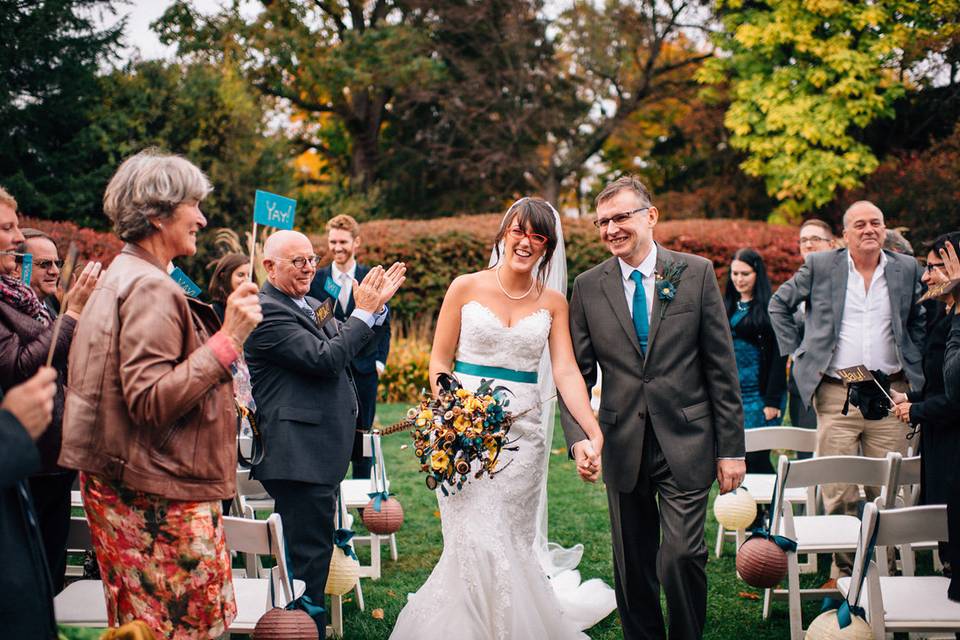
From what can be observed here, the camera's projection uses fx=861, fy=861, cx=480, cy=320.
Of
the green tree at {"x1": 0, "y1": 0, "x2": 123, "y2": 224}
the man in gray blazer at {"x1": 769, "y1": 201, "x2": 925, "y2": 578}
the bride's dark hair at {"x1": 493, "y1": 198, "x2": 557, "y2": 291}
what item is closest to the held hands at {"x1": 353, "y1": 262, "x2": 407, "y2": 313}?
the bride's dark hair at {"x1": 493, "y1": 198, "x2": 557, "y2": 291}

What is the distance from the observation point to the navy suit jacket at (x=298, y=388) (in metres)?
4.36

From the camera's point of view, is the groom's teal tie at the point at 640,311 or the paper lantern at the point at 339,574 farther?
the paper lantern at the point at 339,574

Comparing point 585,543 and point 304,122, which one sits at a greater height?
point 304,122

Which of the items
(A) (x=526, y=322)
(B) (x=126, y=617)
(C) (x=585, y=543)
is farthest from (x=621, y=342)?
(C) (x=585, y=543)

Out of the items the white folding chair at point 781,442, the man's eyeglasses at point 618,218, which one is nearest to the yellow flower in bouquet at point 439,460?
the man's eyeglasses at point 618,218

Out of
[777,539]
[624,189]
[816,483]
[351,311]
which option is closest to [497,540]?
[777,539]

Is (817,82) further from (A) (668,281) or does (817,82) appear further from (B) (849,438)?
(A) (668,281)

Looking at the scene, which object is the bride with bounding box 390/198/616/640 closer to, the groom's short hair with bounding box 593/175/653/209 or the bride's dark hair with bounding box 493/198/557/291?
the bride's dark hair with bounding box 493/198/557/291

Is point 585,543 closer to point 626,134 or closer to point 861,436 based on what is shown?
point 861,436

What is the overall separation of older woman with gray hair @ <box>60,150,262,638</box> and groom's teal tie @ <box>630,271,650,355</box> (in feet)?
6.98

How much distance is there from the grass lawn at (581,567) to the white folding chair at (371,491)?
0.10 metres

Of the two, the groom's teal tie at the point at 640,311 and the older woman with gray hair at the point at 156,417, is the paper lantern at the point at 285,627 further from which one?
the groom's teal tie at the point at 640,311

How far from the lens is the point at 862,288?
6.21 metres

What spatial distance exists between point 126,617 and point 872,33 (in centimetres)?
2093
